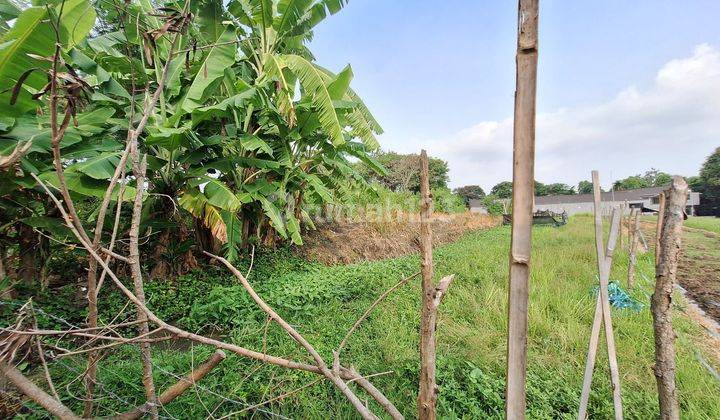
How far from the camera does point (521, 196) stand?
80cm

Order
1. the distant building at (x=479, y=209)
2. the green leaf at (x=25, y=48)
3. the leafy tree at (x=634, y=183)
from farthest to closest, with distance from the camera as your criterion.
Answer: the leafy tree at (x=634, y=183), the distant building at (x=479, y=209), the green leaf at (x=25, y=48)

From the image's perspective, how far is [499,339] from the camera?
3066 millimetres

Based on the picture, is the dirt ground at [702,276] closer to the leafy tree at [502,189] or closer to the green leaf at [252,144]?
the green leaf at [252,144]

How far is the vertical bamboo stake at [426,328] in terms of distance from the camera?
1.21 m

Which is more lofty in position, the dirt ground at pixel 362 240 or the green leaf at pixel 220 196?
the green leaf at pixel 220 196

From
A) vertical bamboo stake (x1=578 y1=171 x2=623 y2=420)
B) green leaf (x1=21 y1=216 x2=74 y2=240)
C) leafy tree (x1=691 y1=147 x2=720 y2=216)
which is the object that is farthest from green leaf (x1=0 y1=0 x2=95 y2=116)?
leafy tree (x1=691 y1=147 x2=720 y2=216)

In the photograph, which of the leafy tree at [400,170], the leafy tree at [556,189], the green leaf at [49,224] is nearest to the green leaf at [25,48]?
the green leaf at [49,224]

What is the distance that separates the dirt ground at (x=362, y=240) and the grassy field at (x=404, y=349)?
1847mm

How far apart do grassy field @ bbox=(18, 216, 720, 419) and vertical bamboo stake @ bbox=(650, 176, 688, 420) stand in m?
0.87

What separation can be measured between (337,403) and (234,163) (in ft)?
12.8

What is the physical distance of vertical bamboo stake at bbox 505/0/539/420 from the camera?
2.53 ft

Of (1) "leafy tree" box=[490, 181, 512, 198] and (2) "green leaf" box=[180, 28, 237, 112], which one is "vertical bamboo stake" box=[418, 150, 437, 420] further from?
(1) "leafy tree" box=[490, 181, 512, 198]

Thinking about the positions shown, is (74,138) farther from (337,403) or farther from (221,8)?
(337,403)

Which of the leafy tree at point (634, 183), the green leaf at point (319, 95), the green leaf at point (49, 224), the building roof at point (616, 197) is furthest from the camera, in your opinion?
the leafy tree at point (634, 183)
